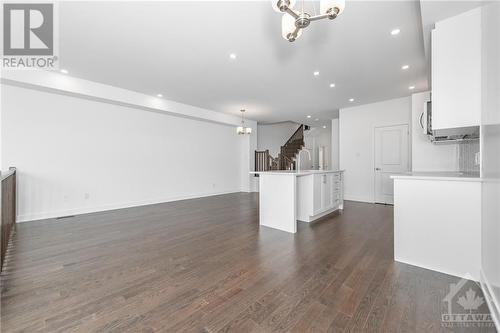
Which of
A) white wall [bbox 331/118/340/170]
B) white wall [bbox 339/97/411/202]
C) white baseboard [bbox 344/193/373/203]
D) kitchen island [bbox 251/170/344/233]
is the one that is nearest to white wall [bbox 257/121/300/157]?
white wall [bbox 331/118/340/170]

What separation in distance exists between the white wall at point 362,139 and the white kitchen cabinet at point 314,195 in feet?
7.92

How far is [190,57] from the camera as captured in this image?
3.62 meters

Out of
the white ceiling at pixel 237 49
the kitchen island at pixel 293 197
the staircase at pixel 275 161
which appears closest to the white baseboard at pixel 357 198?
the kitchen island at pixel 293 197

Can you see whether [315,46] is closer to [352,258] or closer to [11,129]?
[352,258]

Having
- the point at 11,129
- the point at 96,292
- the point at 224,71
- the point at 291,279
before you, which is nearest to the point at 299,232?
the point at 291,279

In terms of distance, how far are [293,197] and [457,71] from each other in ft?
8.31

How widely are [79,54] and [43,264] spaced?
10.5 feet

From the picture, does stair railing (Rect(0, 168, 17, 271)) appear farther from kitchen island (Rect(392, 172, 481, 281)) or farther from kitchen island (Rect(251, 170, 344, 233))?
kitchen island (Rect(392, 172, 481, 281))

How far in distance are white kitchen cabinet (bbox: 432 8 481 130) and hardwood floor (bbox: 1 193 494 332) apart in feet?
5.65

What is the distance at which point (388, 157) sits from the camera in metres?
6.14

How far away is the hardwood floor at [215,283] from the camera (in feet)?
5.05

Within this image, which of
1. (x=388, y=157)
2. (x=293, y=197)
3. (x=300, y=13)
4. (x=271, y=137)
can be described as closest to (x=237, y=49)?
(x=300, y=13)

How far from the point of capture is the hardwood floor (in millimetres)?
1538

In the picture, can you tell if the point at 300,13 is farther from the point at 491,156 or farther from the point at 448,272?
the point at 448,272
